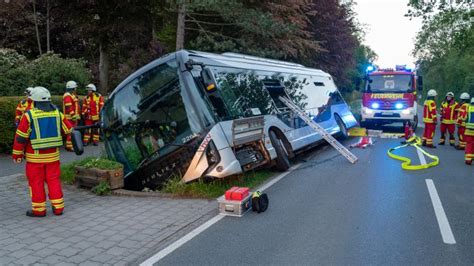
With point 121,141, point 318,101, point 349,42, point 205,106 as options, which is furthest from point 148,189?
point 349,42

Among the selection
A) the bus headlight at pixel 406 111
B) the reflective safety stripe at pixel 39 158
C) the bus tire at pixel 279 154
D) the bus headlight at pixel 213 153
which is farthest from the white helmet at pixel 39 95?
the bus headlight at pixel 406 111

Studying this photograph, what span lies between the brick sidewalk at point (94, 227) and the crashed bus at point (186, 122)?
0.60 meters

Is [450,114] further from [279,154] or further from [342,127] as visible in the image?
[279,154]

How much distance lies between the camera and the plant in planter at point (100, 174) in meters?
7.25

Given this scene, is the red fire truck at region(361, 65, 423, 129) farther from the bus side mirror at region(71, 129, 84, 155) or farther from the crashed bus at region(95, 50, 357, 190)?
the bus side mirror at region(71, 129, 84, 155)

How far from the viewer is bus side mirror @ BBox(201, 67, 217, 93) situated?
6.98m

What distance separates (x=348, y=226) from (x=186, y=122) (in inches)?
119

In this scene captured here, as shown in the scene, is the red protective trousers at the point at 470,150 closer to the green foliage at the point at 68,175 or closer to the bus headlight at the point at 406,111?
the bus headlight at the point at 406,111

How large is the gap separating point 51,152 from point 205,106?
7.94 feet

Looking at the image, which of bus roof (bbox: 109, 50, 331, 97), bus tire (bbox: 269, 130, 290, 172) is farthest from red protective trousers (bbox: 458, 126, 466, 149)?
bus tire (bbox: 269, 130, 290, 172)

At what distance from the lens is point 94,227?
5531 millimetres

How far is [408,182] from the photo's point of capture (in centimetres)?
812

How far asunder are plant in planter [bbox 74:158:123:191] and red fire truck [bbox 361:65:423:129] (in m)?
12.4

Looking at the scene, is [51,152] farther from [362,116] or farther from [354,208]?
[362,116]
